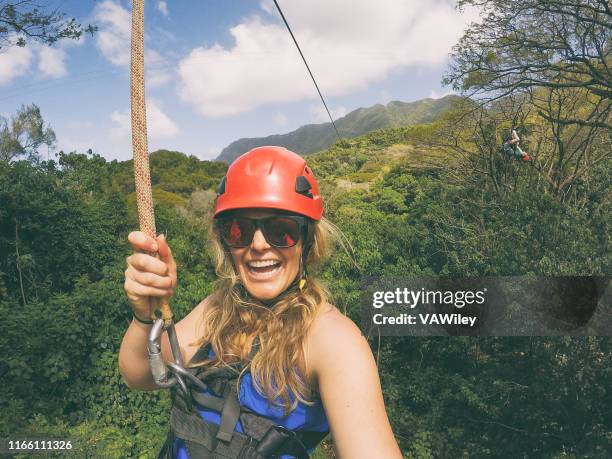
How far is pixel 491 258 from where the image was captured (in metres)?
9.02

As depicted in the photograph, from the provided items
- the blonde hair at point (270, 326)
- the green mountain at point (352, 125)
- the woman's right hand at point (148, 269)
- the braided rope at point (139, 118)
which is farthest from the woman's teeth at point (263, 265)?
the green mountain at point (352, 125)

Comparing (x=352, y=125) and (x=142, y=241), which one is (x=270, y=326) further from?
(x=352, y=125)

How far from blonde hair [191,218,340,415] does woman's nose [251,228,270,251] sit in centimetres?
21

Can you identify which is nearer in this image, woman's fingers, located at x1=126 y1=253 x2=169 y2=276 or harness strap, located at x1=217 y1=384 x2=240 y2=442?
woman's fingers, located at x1=126 y1=253 x2=169 y2=276

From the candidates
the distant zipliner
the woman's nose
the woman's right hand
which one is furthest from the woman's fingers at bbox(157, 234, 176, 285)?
the distant zipliner

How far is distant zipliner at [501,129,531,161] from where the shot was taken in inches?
501

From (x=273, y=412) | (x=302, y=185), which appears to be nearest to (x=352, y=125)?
(x=302, y=185)

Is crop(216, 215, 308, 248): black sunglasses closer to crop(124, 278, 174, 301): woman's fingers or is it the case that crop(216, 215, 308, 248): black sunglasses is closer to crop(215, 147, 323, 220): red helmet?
crop(215, 147, 323, 220): red helmet

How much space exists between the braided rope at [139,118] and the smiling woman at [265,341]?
9 centimetres

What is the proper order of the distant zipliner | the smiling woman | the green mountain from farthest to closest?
the green mountain, the distant zipliner, the smiling woman

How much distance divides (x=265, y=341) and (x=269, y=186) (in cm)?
56

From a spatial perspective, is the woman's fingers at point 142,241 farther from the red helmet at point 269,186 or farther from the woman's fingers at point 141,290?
the red helmet at point 269,186

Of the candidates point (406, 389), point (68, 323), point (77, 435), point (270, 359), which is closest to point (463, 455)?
point (406, 389)

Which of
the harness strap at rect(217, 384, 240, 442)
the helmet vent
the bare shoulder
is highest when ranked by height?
the helmet vent
